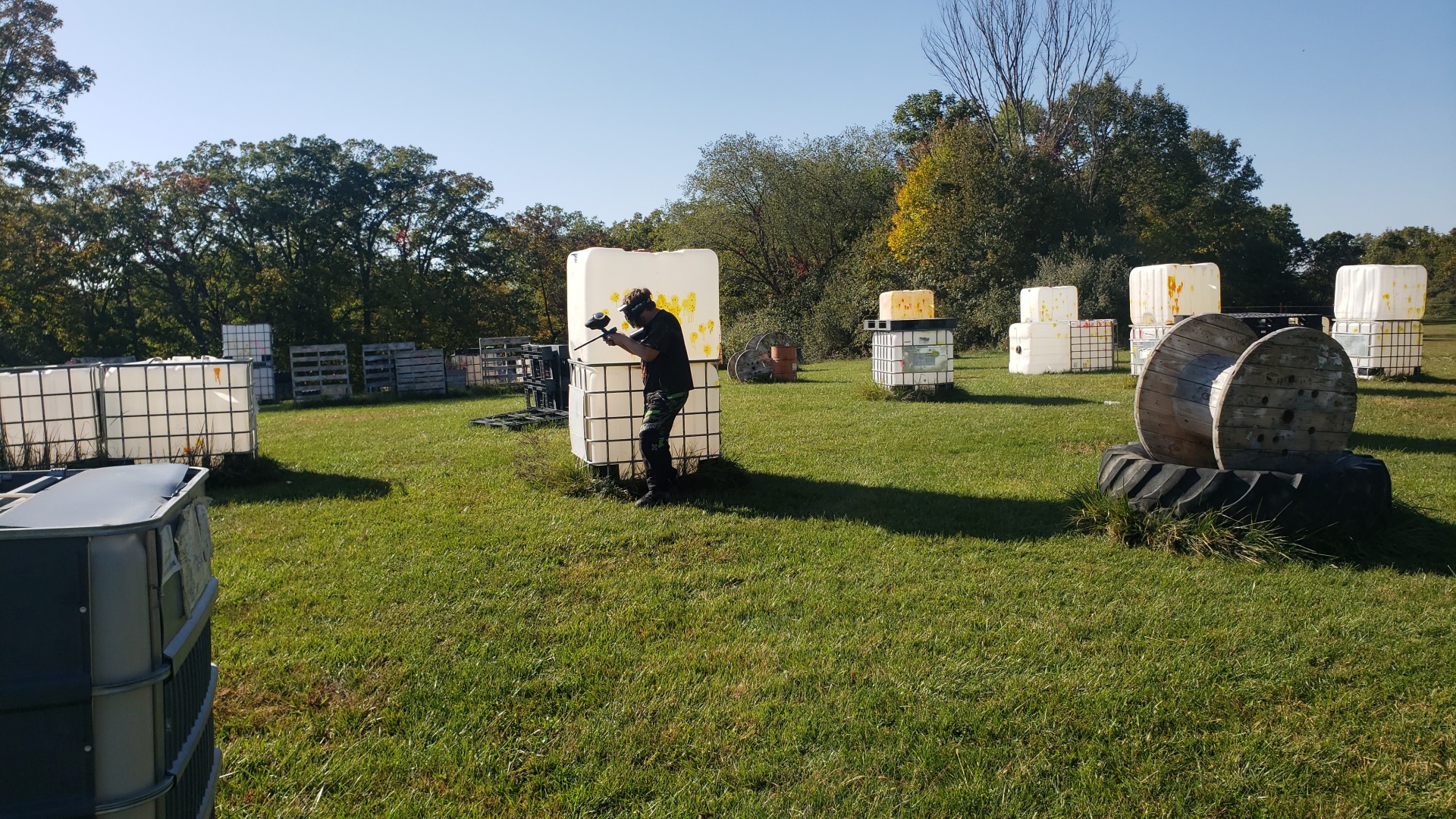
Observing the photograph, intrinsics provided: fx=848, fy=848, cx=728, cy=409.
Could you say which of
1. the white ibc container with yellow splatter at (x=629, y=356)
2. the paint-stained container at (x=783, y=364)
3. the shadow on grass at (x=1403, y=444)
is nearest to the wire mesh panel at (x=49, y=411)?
the white ibc container with yellow splatter at (x=629, y=356)

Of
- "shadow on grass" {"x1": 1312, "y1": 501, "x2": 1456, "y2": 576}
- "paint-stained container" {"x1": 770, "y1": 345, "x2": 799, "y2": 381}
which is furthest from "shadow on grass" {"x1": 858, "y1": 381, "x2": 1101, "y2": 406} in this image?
"shadow on grass" {"x1": 1312, "y1": 501, "x2": 1456, "y2": 576}

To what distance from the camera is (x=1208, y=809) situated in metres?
2.88

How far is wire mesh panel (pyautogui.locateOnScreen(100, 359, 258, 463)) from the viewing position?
8.73 metres

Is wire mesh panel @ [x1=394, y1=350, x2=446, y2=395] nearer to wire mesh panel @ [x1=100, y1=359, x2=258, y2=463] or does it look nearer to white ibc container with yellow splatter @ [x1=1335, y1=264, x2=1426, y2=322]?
wire mesh panel @ [x1=100, y1=359, x2=258, y2=463]

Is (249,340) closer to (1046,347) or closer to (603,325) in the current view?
(1046,347)

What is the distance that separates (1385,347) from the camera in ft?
51.1

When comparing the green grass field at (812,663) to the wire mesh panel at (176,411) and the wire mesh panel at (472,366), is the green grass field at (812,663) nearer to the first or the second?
the wire mesh panel at (176,411)

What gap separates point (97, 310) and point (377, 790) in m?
37.3

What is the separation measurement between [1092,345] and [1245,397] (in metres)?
14.4

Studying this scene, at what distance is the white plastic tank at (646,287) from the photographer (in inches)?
298

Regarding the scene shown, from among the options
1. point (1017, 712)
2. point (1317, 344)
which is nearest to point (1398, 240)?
point (1317, 344)

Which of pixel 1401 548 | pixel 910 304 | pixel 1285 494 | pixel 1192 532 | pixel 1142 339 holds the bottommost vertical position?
pixel 1401 548

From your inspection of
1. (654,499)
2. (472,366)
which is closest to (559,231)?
(472,366)

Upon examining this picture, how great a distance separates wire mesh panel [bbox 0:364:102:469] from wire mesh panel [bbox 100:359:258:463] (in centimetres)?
19
